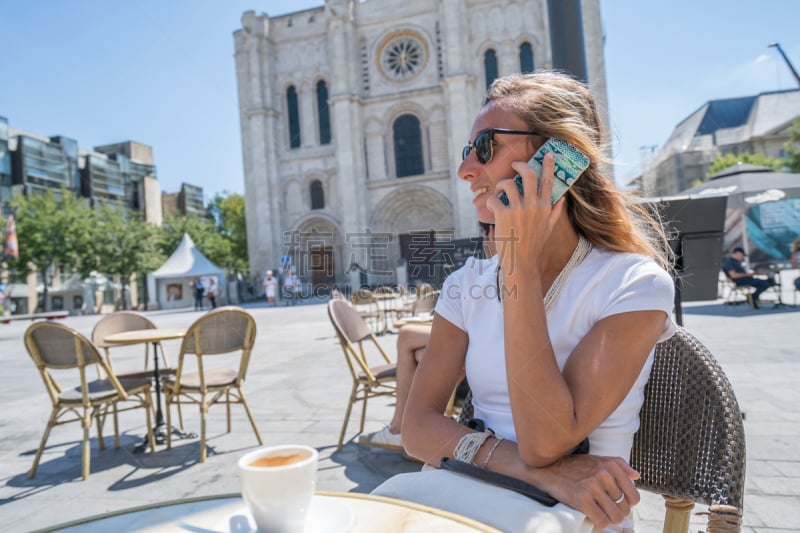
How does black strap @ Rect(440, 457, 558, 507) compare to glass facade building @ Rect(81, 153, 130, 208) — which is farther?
glass facade building @ Rect(81, 153, 130, 208)

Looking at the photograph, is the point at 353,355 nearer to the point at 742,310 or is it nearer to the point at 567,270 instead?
the point at 567,270

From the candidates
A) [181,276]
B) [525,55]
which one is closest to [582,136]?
[181,276]

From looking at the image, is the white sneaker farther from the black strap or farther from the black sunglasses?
the black sunglasses

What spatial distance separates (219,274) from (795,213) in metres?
27.9

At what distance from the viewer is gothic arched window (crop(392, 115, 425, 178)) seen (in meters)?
29.4

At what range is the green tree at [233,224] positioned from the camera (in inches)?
1869

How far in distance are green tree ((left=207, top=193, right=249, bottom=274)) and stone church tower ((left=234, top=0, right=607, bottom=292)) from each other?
53.6 ft

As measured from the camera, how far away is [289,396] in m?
5.20

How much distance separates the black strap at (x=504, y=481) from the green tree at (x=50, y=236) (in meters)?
36.4

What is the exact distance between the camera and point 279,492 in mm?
739

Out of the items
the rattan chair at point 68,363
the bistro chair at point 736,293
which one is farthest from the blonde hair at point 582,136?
the bistro chair at point 736,293

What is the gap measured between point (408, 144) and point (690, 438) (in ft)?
96.0

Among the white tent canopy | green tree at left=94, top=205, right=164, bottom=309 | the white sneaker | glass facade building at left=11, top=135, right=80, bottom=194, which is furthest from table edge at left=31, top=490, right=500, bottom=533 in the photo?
glass facade building at left=11, top=135, right=80, bottom=194

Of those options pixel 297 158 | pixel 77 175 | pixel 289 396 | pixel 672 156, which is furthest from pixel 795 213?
pixel 77 175
